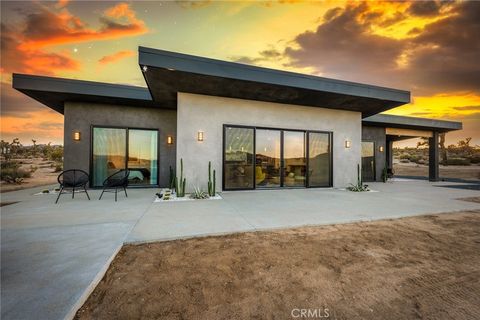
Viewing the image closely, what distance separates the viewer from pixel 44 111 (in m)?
10.9

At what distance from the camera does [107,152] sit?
718 centimetres

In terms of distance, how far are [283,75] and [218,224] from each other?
14.4ft

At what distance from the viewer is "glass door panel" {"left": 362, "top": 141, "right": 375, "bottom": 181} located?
34.7 ft

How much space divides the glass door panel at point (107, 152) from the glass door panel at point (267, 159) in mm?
4911

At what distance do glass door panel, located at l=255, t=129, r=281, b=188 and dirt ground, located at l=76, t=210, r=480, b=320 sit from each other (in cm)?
404

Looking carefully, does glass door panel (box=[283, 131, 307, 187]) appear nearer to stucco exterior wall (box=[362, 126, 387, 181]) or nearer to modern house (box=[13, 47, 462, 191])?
modern house (box=[13, 47, 462, 191])

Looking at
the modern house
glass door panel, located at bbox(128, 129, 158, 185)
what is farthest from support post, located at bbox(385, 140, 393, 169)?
glass door panel, located at bbox(128, 129, 158, 185)

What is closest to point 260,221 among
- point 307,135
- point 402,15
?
point 307,135

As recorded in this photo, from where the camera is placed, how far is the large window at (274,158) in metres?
6.58

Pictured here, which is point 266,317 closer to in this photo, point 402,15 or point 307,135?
point 307,135

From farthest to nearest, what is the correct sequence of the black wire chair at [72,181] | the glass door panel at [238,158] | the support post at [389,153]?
the support post at [389,153]
the glass door panel at [238,158]
the black wire chair at [72,181]

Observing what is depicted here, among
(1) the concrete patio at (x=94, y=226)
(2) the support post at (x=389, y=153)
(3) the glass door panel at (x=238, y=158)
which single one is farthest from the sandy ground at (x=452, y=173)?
(3) the glass door panel at (x=238, y=158)

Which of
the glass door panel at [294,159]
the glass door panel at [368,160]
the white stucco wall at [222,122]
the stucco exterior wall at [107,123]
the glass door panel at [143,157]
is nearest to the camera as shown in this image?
the white stucco wall at [222,122]

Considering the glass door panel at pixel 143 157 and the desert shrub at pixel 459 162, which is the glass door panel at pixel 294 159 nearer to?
the glass door panel at pixel 143 157
